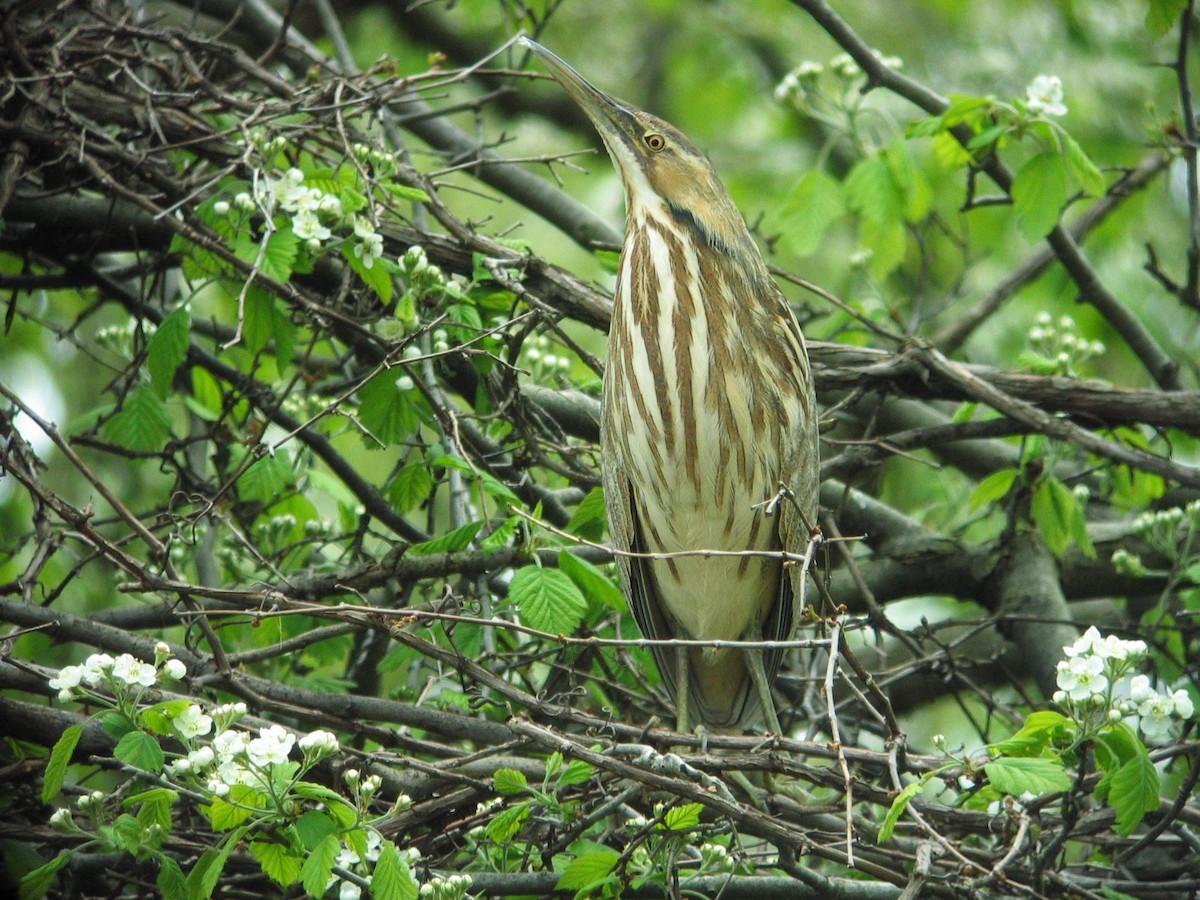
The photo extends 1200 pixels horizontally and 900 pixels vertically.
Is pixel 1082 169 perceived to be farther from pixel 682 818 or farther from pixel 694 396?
pixel 682 818

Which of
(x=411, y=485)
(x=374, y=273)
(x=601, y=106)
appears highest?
(x=601, y=106)

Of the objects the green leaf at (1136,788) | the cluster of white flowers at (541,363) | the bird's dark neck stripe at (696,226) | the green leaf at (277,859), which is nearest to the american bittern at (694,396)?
the bird's dark neck stripe at (696,226)

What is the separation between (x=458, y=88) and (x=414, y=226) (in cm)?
331

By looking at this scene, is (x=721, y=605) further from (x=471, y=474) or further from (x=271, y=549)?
(x=271, y=549)

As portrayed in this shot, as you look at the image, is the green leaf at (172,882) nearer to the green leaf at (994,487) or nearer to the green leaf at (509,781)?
the green leaf at (509,781)

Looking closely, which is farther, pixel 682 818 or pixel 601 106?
pixel 601 106

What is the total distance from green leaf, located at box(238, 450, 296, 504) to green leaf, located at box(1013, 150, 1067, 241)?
6.42 feet

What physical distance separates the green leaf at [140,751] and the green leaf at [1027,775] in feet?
4.29


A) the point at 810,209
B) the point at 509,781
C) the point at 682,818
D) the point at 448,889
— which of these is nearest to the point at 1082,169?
the point at 810,209

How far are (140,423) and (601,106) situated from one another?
54.9 inches

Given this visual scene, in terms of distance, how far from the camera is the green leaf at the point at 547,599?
242 centimetres

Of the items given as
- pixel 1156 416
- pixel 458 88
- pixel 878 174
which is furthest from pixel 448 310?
pixel 458 88

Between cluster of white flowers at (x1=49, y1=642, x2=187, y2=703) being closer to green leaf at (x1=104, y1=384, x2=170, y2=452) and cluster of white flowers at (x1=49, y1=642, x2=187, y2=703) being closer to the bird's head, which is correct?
green leaf at (x1=104, y1=384, x2=170, y2=452)

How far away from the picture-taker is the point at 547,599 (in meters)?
2.46
